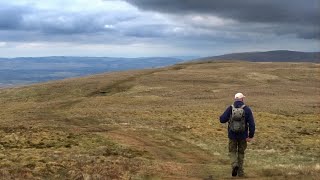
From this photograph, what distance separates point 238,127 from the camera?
755 inches

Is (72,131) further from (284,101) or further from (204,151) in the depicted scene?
(284,101)

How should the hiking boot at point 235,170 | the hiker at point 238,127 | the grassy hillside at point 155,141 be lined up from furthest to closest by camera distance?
the grassy hillside at point 155,141 < the hiking boot at point 235,170 < the hiker at point 238,127

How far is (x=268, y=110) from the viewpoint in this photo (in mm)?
52469

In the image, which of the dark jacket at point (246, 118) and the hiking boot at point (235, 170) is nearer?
the dark jacket at point (246, 118)

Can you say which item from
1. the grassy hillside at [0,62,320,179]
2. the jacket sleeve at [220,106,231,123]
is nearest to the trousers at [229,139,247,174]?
the grassy hillside at [0,62,320,179]

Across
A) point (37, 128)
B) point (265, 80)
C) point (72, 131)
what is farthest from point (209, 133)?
point (265, 80)

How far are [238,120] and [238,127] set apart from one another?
31 cm

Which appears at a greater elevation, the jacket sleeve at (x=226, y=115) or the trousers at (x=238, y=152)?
the jacket sleeve at (x=226, y=115)

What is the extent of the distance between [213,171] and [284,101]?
43.8 meters

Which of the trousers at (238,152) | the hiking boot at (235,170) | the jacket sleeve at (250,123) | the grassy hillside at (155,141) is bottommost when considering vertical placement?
the grassy hillside at (155,141)

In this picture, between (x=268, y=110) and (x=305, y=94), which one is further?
(x=305, y=94)

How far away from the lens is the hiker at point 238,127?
62.8 feet

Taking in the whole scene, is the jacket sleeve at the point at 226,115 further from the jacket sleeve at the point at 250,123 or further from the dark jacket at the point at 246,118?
the jacket sleeve at the point at 250,123

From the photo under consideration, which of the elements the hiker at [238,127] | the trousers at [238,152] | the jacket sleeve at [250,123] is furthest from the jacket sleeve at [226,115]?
the trousers at [238,152]
